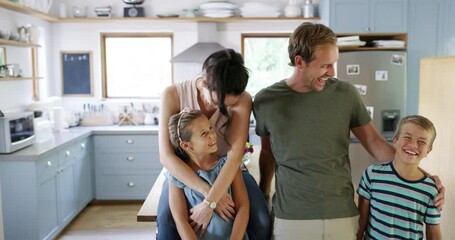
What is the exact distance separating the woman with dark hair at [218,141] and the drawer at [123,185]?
3.20 meters

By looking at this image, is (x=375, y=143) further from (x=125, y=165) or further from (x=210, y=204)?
(x=125, y=165)

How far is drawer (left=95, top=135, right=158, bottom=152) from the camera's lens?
4902 mm

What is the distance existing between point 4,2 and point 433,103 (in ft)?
10.8

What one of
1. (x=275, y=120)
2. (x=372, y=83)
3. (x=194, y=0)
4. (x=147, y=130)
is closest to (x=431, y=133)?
(x=275, y=120)

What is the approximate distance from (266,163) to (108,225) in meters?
2.90

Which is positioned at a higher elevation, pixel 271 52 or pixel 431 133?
pixel 271 52

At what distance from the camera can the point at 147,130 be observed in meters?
4.89

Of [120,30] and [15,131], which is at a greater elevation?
[120,30]

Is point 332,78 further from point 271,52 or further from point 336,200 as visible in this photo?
point 271,52

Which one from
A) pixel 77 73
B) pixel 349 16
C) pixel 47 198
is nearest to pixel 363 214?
pixel 47 198

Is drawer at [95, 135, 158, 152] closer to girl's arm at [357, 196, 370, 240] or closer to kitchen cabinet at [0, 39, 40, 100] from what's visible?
kitchen cabinet at [0, 39, 40, 100]

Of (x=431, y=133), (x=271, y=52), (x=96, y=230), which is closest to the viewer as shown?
(x=431, y=133)

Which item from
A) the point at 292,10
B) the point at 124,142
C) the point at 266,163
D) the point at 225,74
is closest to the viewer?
the point at 225,74

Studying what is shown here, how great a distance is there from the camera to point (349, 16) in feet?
15.9
